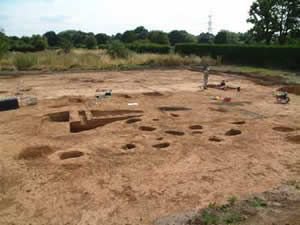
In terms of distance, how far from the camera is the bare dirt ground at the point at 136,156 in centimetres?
458

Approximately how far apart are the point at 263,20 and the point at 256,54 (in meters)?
14.2

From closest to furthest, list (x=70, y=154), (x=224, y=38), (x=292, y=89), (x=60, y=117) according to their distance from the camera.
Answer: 1. (x=70, y=154)
2. (x=60, y=117)
3. (x=292, y=89)
4. (x=224, y=38)

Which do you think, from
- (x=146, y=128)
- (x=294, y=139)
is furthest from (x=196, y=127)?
(x=294, y=139)

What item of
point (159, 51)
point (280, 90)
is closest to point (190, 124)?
point (280, 90)

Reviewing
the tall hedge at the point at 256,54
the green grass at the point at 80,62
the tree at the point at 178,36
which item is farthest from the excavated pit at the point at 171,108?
the tree at the point at 178,36

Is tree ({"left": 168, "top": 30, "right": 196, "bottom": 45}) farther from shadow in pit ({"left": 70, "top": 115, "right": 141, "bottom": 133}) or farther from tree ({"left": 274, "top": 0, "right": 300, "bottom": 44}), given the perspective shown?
shadow in pit ({"left": 70, "top": 115, "right": 141, "bottom": 133})

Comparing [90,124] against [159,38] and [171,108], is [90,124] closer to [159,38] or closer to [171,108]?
[171,108]

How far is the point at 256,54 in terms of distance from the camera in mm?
24344

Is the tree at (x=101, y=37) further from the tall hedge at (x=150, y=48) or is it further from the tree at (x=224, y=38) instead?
the tall hedge at (x=150, y=48)

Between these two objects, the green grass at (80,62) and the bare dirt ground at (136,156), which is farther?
the green grass at (80,62)

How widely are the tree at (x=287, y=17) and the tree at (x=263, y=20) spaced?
1.56ft

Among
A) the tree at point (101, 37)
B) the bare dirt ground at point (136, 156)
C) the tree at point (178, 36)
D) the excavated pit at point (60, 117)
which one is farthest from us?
the tree at point (101, 37)

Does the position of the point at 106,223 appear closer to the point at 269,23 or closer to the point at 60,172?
the point at 60,172

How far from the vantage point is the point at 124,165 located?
592cm
